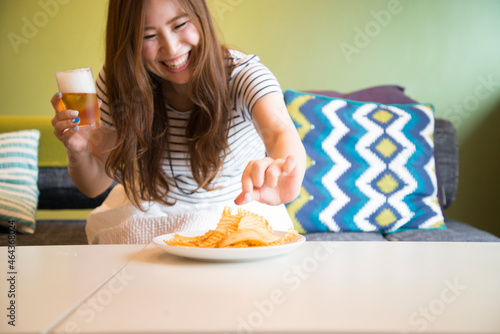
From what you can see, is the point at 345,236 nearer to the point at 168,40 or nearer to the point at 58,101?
the point at 168,40

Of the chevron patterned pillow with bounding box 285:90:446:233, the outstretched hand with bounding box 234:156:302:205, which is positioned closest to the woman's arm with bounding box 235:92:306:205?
the outstretched hand with bounding box 234:156:302:205

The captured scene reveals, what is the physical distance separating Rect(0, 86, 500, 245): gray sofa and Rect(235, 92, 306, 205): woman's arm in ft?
2.21

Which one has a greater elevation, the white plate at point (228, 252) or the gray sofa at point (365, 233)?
the white plate at point (228, 252)

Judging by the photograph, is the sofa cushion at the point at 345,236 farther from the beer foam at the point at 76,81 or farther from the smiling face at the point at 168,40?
the beer foam at the point at 76,81

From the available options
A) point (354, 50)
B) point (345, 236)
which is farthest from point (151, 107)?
point (354, 50)

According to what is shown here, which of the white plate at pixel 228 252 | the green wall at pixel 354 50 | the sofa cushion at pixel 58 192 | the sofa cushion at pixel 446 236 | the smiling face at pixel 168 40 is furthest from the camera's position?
the green wall at pixel 354 50

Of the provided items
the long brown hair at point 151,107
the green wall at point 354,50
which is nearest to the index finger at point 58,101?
the long brown hair at point 151,107

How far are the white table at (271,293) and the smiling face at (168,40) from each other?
0.63 metres

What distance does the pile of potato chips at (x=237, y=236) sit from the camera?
75 centimetres

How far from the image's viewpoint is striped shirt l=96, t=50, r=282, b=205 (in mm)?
1386

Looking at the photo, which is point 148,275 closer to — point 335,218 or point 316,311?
point 316,311

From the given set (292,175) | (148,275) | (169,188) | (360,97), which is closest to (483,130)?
(360,97)

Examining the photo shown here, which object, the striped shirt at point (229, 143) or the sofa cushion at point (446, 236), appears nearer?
the striped shirt at point (229, 143)

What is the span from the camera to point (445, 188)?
2.09 m
